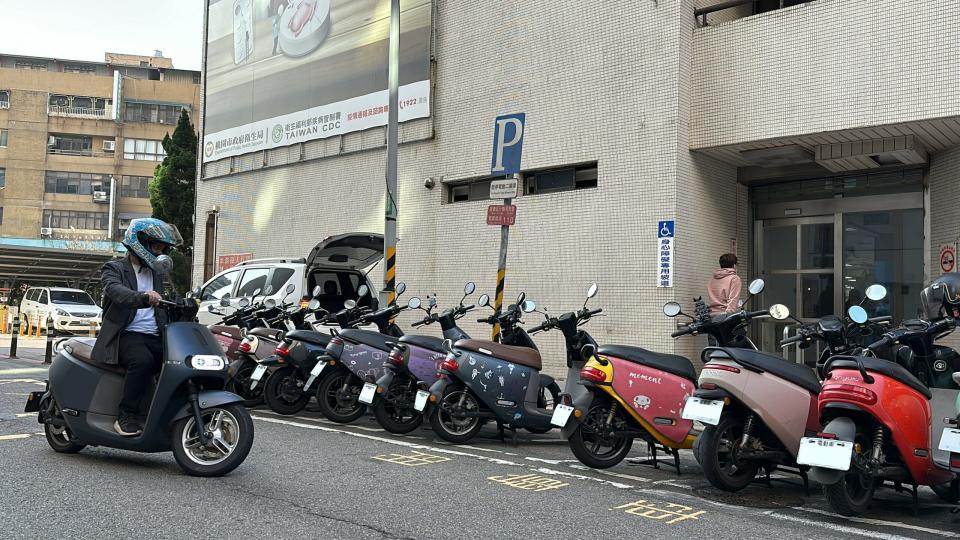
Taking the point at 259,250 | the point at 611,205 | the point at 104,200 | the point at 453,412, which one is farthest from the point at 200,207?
the point at 104,200

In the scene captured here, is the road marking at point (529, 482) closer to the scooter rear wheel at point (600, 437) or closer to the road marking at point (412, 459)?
the scooter rear wheel at point (600, 437)

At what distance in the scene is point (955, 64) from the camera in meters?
9.66

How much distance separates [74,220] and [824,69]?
57.5 metres

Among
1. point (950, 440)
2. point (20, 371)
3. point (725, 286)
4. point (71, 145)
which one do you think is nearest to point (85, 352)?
point (950, 440)

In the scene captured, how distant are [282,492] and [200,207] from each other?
17.0 meters

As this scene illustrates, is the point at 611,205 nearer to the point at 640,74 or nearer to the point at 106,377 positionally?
the point at 640,74

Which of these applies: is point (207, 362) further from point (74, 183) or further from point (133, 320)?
point (74, 183)

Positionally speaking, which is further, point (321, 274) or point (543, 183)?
point (543, 183)

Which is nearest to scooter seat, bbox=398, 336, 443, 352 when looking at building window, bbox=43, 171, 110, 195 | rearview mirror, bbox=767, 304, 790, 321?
rearview mirror, bbox=767, 304, 790, 321

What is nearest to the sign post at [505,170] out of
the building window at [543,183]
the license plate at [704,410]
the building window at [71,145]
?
the building window at [543,183]

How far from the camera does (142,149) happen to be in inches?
2330

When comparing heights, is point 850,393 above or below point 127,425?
above

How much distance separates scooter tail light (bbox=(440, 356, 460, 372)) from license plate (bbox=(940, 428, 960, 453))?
3.90 m

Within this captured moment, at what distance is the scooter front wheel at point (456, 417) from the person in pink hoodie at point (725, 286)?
4078mm
